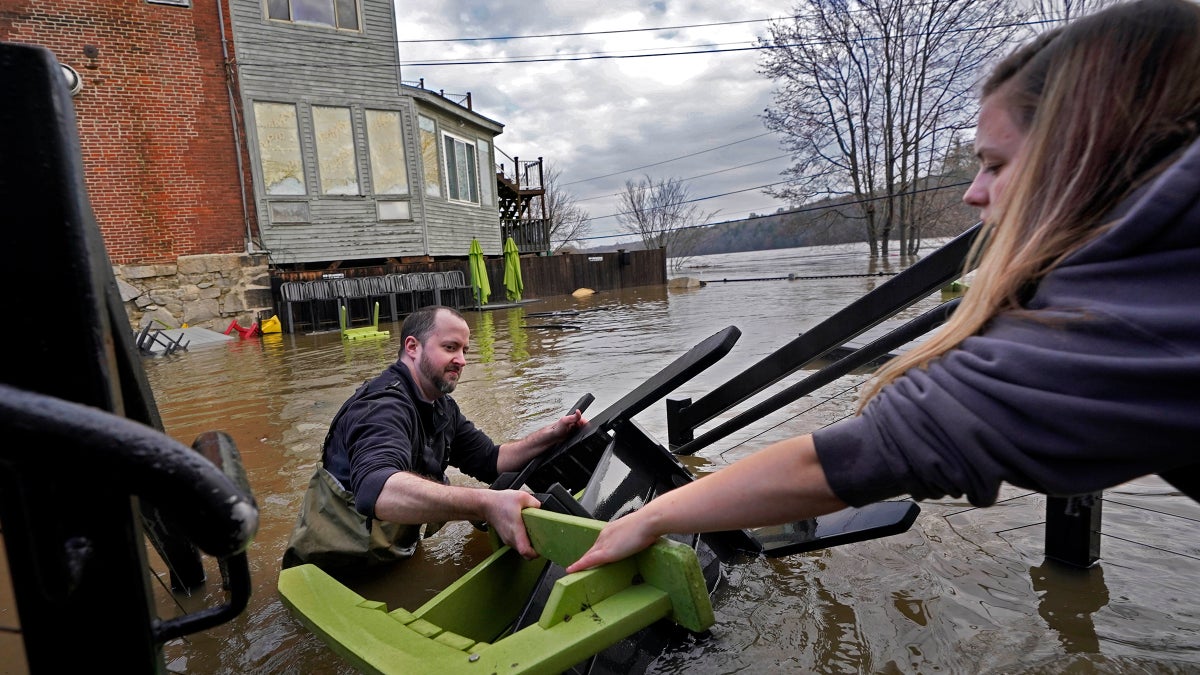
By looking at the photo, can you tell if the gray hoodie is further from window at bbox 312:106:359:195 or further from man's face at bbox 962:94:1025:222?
window at bbox 312:106:359:195

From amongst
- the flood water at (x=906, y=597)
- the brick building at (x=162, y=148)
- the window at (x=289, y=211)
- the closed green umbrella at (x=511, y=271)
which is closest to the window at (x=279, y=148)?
the window at (x=289, y=211)

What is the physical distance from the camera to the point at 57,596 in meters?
0.69

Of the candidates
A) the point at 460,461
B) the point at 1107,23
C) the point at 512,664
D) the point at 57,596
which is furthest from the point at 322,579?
the point at 1107,23

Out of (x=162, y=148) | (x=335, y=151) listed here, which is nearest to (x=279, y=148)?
(x=335, y=151)

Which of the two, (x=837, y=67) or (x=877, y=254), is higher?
(x=837, y=67)

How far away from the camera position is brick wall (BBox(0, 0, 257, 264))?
12.3 m

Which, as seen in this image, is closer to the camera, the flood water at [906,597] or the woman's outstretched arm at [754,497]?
the woman's outstretched arm at [754,497]

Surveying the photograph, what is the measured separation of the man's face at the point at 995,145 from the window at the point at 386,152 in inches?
628

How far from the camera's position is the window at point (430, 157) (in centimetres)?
1688

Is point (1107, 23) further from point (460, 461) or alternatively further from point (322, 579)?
point (460, 461)

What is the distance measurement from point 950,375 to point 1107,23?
1.99 ft

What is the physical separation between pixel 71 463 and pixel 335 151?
16.2m

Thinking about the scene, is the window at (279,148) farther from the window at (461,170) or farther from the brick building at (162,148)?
the window at (461,170)

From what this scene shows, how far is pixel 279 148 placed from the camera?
1449 centimetres
